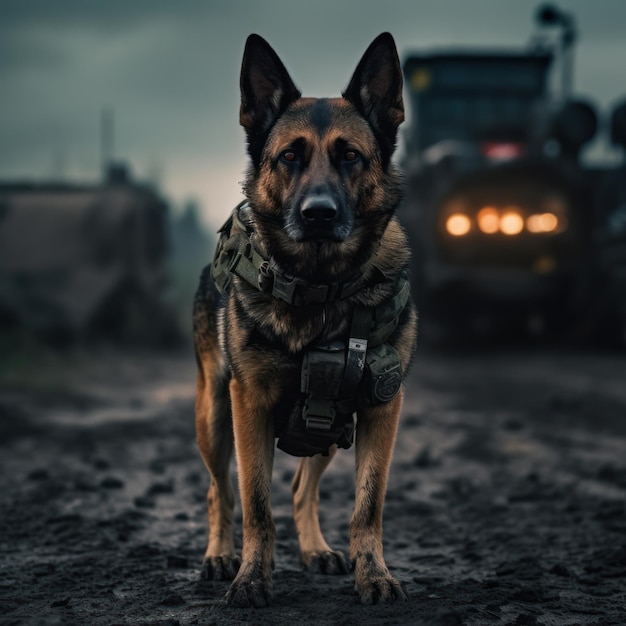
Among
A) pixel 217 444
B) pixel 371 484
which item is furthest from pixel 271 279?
pixel 217 444

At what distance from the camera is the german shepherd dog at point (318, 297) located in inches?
128

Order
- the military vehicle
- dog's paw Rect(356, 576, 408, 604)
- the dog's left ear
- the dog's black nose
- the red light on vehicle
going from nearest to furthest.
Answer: the dog's black nose → dog's paw Rect(356, 576, 408, 604) → the dog's left ear → the military vehicle → the red light on vehicle

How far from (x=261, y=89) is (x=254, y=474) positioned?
1444 millimetres

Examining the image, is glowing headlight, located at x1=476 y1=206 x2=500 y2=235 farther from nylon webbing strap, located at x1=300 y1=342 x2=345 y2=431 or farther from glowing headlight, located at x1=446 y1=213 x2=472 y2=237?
nylon webbing strap, located at x1=300 y1=342 x2=345 y2=431

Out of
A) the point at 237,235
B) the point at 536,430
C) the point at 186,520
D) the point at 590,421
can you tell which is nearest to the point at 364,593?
the point at 237,235

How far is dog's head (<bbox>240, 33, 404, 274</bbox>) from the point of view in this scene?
324 cm

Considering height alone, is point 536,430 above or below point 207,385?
below

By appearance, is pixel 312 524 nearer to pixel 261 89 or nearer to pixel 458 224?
pixel 261 89

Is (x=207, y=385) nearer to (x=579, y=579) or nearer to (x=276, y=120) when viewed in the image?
(x=276, y=120)

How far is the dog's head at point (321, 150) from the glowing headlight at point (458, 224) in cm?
899

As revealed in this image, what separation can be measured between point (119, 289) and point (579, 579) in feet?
37.2

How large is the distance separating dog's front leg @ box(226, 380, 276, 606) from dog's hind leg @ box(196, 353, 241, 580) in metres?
0.50

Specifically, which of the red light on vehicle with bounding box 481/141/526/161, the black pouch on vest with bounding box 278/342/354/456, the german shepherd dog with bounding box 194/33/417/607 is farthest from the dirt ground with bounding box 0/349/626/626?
the red light on vehicle with bounding box 481/141/526/161

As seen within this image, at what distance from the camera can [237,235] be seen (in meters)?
3.63
